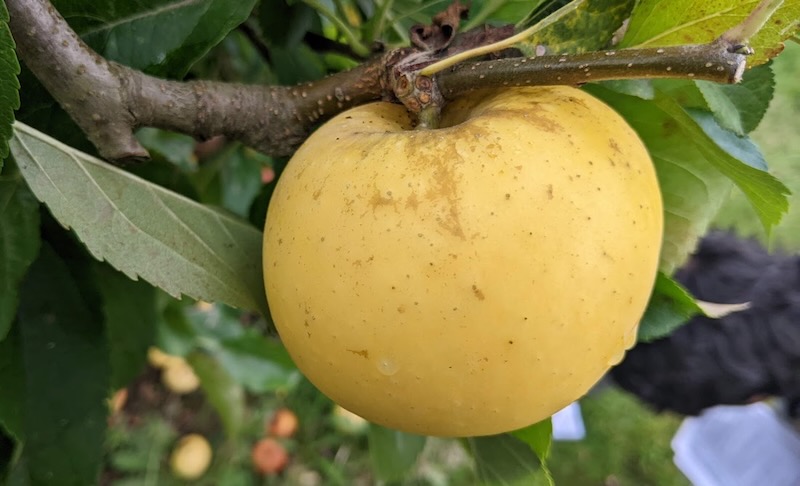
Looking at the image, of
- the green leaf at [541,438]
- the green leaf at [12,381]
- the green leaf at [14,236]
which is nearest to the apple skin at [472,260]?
the green leaf at [541,438]

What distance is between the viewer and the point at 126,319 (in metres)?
0.86

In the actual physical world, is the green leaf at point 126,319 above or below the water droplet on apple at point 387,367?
below

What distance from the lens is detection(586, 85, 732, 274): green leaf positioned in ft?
1.87

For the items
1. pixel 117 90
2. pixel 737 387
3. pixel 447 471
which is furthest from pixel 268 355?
pixel 117 90

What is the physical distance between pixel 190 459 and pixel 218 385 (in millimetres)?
403

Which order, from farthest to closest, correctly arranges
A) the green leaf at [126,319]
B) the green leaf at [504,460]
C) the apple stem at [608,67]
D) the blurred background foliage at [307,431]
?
1. the blurred background foliage at [307,431]
2. the green leaf at [126,319]
3. the green leaf at [504,460]
4. the apple stem at [608,67]

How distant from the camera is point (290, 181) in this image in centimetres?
47

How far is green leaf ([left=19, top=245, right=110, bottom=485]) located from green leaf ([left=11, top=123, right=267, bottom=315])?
0.22 metres

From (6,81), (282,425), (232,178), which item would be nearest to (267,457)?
(282,425)

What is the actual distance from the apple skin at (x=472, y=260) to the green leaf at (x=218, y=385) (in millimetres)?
1110

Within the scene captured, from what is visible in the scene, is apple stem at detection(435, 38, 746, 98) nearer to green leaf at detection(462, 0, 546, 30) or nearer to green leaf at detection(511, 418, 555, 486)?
green leaf at detection(462, 0, 546, 30)

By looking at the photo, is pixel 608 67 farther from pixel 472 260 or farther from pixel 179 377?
pixel 179 377

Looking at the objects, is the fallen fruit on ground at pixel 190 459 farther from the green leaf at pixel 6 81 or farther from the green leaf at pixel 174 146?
the green leaf at pixel 6 81

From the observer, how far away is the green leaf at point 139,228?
506mm
